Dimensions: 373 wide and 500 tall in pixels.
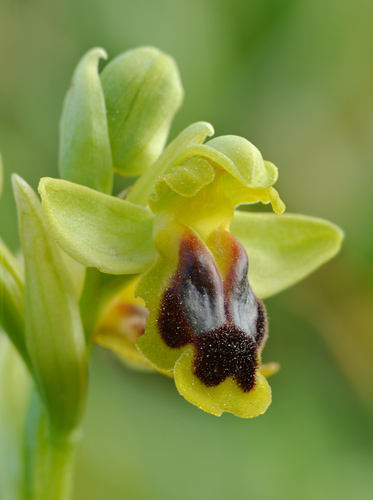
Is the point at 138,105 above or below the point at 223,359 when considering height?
above

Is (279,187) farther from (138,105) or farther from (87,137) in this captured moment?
(87,137)

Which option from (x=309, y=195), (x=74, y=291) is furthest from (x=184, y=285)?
(x=309, y=195)

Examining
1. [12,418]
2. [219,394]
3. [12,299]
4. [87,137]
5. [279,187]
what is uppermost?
[87,137]

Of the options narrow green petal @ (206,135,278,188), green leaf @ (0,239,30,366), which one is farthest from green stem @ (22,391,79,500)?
narrow green petal @ (206,135,278,188)

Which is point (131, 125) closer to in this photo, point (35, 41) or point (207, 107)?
point (207, 107)

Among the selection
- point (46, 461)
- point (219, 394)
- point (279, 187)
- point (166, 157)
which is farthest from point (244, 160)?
point (279, 187)

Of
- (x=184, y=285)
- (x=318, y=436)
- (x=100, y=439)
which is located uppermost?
(x=184, y=285)

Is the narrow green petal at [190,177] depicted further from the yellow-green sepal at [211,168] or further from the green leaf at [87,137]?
the green leaf at [87,137]
